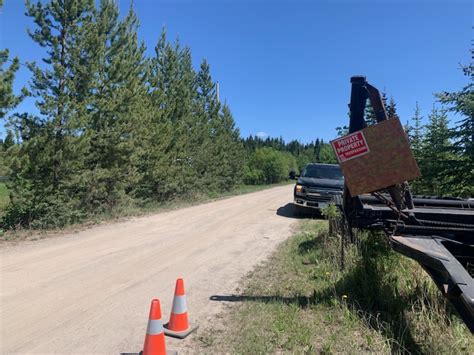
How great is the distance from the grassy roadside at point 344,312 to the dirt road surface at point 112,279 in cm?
46

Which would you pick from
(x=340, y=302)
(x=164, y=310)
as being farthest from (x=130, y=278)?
(x=340, y=302)

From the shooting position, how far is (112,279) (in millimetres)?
5633

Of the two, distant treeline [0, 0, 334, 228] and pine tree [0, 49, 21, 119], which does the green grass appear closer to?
distant treeline [0, 0, 334, 228]

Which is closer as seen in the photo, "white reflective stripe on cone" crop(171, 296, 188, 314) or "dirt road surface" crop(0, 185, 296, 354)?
"dirt road surface" crop(0, 185, 296, 354)

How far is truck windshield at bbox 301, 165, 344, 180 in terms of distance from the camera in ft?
42.7

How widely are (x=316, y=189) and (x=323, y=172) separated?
150 cm

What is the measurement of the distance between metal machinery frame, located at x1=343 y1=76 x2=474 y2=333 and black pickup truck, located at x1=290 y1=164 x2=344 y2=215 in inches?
263

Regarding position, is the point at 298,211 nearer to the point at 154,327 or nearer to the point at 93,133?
the point at 93,133

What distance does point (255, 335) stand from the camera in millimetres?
3754

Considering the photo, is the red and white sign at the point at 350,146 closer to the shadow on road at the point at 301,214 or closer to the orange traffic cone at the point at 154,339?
the orange traffic cone at the point at 154,339

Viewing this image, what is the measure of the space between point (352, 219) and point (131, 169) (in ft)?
36.6

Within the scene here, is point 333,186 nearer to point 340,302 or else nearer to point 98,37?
point 340,302

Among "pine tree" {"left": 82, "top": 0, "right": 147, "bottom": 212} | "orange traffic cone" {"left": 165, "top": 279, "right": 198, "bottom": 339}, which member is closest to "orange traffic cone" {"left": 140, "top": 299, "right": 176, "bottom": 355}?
"orange traffic cone" {"left": 165, "top": 279, "right": 198, "bottom": 339}

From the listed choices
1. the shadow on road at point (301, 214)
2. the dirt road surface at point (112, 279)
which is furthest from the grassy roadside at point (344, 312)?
the shadow on road at point (301, 214)
